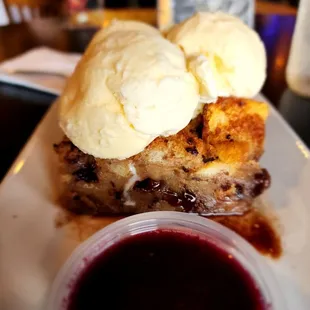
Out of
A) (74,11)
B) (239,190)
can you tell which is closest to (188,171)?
(239,190)

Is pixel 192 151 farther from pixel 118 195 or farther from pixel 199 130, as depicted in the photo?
pixel 118 195

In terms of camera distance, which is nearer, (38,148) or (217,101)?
(217,101)

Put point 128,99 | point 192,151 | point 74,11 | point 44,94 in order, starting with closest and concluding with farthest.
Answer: point 128,99 → point 192,151 → point 44,94 → point 74,11

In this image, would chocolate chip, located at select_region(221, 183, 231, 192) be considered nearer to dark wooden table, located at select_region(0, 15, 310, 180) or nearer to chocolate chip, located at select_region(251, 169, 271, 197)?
chocolate chip, located at select_region(251, 169, 271, 197)

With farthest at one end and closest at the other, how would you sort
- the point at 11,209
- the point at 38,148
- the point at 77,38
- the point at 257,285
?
the point at 77,38
the point at 38,148
the point at 11,209
the point at 257,285

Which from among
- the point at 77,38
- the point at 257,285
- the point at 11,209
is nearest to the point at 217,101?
the point at 257,285

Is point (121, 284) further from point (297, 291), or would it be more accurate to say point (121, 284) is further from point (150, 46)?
point (150, 46)

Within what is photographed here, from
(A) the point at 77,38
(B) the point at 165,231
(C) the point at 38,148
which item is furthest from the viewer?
(A) the point at 77,38

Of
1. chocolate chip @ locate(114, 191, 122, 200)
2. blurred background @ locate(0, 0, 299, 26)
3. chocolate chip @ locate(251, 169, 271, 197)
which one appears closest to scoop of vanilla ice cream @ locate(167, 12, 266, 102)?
chocolate chip @ locate(251, 169, 271, 197)
